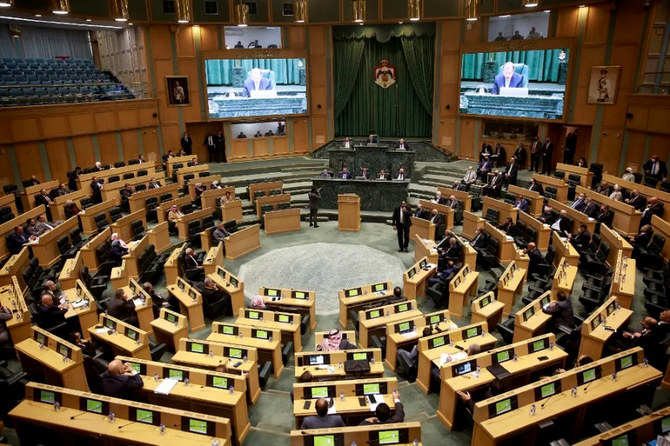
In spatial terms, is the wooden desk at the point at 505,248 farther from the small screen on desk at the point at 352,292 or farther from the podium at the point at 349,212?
the podium at the point at 349,212

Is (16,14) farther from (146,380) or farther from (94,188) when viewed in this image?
(146,380)

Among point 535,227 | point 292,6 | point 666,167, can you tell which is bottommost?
point 535,227

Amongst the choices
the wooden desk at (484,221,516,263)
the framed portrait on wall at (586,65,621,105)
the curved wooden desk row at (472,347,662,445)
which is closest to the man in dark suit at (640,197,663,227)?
the wooden desk at (484,221,516,263)

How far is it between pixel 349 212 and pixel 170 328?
26.3 ft

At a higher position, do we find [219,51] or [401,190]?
[219,51]

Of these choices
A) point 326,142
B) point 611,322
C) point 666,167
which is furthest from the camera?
Result: point 326,142

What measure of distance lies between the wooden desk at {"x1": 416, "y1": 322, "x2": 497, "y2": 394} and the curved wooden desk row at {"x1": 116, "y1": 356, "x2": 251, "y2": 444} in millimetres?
2831

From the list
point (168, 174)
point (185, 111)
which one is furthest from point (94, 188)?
point (185, 111)

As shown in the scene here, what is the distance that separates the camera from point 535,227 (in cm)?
Answer: 1273

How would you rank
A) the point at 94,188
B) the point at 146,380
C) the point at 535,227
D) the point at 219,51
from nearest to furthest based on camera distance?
1. the point at 146,380
2. the point at 535,227
3. the point at 94,188
4. the point at 219,51

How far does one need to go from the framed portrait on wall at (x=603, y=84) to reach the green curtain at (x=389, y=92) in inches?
272

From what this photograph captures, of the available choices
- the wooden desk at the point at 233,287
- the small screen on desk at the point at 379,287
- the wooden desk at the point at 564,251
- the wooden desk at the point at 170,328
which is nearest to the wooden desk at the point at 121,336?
the wooden desk at the point at 170,328

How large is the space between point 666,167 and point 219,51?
54.6 ft

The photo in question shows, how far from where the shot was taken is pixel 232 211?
50.6 feet
